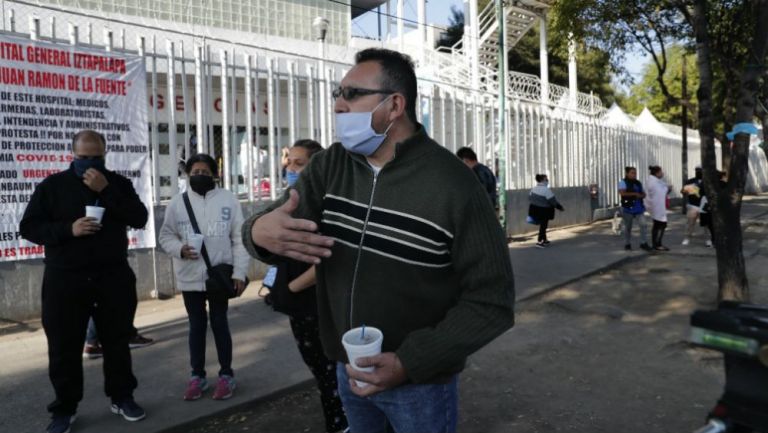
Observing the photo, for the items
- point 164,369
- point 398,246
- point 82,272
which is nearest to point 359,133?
point 398,246

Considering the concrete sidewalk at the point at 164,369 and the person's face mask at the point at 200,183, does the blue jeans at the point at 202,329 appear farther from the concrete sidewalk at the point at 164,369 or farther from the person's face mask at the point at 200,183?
the person's face mask at the point at 200,183

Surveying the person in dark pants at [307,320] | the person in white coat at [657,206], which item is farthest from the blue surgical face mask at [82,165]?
the person in white coat at [657,206]

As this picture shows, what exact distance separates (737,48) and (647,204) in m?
3.52

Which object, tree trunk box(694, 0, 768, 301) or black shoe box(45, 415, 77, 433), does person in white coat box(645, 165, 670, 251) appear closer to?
tree trunk box(694, 0, 768, 301)

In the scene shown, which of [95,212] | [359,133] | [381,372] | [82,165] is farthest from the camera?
[82,165]

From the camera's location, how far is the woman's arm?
11.6 ft

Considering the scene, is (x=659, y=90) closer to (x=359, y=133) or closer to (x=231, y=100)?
(x=231, y=100)

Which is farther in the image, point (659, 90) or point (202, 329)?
point (659, 90)

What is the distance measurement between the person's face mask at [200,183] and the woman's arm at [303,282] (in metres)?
1.43

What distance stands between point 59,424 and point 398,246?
3120 millimetres

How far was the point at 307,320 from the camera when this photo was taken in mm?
3719

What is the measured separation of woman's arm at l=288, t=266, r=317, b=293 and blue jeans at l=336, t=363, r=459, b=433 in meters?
1.39

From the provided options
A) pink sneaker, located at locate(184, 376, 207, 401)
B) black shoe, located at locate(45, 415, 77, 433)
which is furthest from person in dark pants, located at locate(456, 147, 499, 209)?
black shoe, located at locate(45, 415, 77, 433)

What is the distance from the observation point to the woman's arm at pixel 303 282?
3529mm
